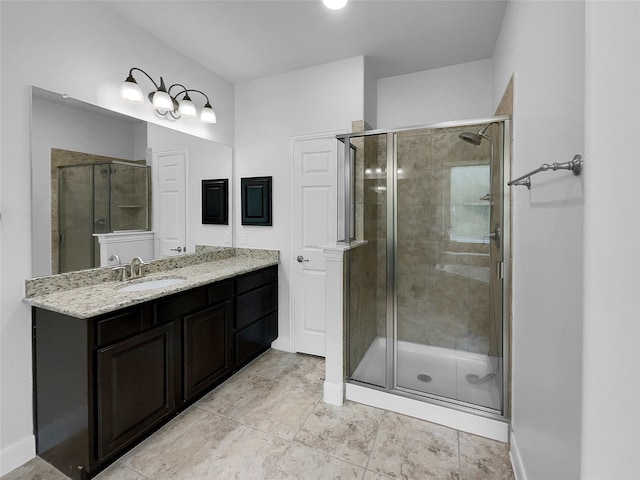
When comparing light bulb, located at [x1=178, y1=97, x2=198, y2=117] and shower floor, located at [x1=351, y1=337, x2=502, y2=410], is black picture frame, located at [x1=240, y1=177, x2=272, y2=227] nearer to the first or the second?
light bulb, located at [x1=178, y1=97, x2=198, y2=117]

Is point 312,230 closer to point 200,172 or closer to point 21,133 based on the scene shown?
point 200,172

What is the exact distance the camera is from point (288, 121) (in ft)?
9.98

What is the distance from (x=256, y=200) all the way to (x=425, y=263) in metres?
1.82

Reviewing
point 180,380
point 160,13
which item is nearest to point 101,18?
point 160,13

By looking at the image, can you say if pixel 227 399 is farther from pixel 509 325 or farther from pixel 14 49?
pixel 14 49

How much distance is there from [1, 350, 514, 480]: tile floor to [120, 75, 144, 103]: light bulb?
2.26 metres

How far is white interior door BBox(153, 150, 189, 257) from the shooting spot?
253 centimetres

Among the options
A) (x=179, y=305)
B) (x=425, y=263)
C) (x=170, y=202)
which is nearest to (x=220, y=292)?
(x=179, y=305)

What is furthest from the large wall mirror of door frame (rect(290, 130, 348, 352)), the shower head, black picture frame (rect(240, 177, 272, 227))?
the shower head

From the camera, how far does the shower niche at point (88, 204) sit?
183cm

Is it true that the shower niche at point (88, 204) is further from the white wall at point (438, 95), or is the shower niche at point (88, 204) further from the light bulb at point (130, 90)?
the white wall at point (438, 95)

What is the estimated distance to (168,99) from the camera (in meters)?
2.37

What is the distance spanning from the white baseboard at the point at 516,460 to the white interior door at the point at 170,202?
2.76m

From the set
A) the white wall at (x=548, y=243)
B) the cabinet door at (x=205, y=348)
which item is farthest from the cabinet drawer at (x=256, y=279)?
the white wall at (x=548, y=243)
